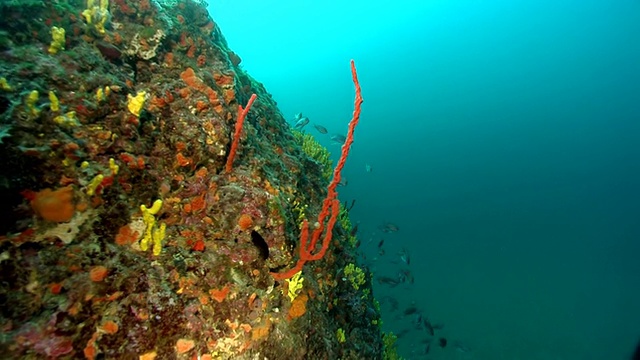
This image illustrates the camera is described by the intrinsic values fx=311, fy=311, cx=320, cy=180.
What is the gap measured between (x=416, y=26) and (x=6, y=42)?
12707 centimetres

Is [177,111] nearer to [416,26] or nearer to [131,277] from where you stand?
[131,277]

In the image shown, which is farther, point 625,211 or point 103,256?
point 625,211

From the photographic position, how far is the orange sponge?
2.08 metres

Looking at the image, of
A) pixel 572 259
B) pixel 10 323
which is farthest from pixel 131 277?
pixel 572 259

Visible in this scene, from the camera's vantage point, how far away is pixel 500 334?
23.0 metres

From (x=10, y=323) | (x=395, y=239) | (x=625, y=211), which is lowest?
(x=10, y=323)

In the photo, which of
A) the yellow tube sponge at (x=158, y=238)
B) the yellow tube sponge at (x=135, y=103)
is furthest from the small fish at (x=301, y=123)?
the yellow tube sponge at (x=158, y=238)

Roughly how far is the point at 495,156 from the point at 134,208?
247 ft

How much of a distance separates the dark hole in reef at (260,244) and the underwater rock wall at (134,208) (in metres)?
0.01

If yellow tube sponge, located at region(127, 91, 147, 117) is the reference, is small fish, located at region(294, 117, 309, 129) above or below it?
above

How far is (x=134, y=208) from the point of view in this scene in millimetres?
2578

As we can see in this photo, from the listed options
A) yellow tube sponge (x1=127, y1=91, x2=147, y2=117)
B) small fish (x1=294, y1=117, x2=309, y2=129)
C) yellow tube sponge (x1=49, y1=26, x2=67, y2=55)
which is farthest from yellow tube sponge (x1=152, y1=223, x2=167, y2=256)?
small fish (x1=294, y1=117, x2=309, y2=129)

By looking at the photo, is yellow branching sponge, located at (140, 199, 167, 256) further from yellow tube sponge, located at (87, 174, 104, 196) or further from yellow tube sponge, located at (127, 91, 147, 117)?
yellow tube sponge, located at (127, 91, 147, 117)

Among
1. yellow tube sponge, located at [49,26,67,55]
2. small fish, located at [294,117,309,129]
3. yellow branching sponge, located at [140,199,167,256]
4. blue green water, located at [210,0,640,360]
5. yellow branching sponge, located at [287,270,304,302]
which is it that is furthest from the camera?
blue green water, located at [210,0,640,360]
